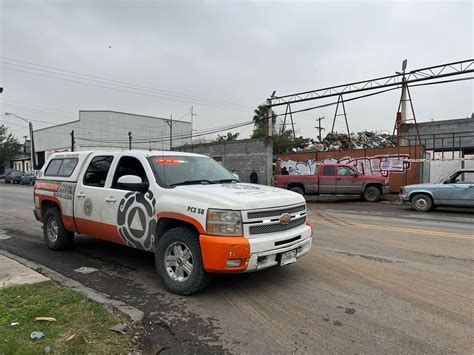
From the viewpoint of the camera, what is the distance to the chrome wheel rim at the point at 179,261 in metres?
4.59

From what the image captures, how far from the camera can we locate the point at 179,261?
184 inches

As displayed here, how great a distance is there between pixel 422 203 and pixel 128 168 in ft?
39.8

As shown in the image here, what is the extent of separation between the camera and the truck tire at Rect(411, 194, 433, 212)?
14.1 meters

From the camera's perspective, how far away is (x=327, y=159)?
2372 centimetres

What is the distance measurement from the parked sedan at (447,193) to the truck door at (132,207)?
1210cm

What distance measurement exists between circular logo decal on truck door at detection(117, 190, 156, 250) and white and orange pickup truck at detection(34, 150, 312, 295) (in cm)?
1

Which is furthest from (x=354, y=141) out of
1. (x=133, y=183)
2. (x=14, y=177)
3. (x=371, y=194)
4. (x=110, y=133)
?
(x=110, y=133)

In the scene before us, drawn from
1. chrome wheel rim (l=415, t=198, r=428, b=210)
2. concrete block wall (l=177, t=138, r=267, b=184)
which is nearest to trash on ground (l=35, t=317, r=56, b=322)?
chrome wheel rim (l=415, t=198, r=428, b=210)

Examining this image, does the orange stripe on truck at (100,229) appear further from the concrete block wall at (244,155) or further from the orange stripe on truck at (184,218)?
the concrete block wall at (244,155)

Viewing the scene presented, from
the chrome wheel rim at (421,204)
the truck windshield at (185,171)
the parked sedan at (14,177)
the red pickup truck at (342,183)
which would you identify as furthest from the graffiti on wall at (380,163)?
the parked sedan at (14,177)

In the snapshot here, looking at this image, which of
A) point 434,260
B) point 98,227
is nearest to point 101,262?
point 98,227

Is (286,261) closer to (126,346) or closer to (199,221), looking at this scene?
(199,221)

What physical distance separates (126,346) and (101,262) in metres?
3.12

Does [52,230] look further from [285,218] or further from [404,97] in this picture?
[404,97]
